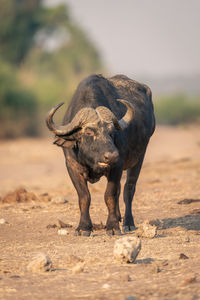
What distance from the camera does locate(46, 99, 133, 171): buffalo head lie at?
7512mm

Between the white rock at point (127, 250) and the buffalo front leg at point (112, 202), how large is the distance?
1.74 meters

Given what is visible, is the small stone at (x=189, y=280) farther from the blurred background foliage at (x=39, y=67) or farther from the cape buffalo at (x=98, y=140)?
the blurred background foliage at (x=39, y=67)

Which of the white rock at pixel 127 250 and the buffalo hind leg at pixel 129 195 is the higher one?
the white rock at pixel 127 250

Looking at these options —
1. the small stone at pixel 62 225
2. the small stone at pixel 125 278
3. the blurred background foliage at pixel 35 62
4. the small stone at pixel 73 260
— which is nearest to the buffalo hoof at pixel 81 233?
the small stone at pixel 62 225

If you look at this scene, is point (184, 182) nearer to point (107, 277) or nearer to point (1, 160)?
point (107, 277)

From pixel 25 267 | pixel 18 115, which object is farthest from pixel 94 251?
pixel 18 115

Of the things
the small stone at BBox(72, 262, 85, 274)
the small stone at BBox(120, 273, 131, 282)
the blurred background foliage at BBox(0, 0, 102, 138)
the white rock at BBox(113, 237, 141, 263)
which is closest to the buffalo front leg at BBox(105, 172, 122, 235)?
the white rock at BBox(113, 237, 141, 263)

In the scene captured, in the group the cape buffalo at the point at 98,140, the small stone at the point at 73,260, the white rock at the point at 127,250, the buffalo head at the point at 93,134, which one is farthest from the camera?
the cape buffalo at the point at 98,140

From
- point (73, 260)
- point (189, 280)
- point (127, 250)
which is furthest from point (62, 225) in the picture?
point (189, 280)

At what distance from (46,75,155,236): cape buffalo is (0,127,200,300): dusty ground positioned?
434 millimetres

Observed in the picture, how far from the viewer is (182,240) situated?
24.2ft

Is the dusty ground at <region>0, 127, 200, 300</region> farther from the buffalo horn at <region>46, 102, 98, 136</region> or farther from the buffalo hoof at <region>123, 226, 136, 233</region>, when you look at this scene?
the buffalo horn at <region>46, 102, 98, 136</region>

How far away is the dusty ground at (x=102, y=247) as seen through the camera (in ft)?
17.3

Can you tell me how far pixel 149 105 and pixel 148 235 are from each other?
8.95 ft
